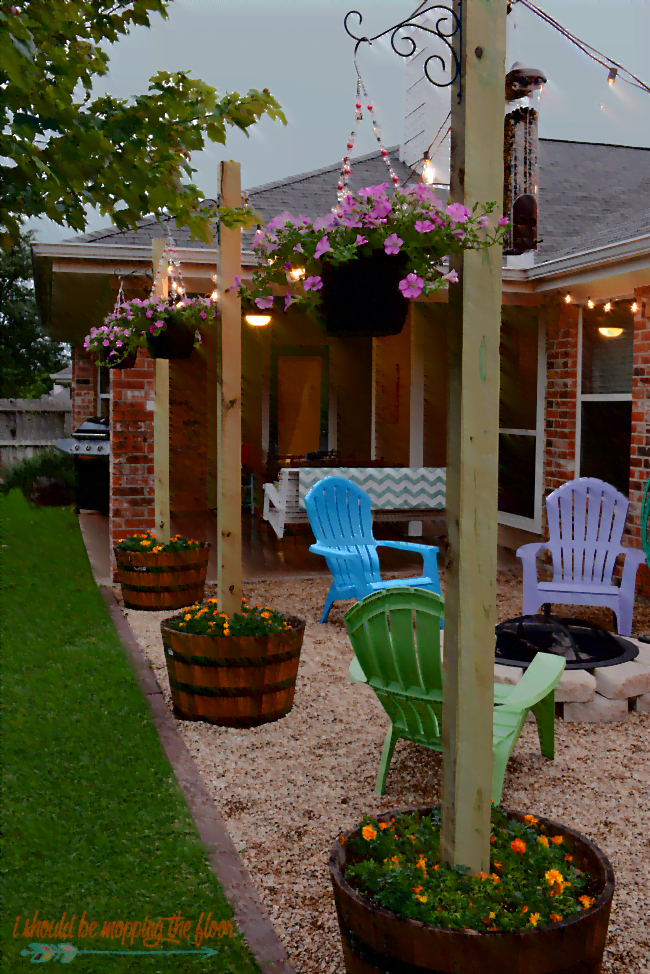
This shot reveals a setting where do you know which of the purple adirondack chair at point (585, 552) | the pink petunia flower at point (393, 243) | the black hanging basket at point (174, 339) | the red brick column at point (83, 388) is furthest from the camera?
the red brick column at point (83, 388)

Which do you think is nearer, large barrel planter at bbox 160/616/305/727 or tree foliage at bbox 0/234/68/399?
large barrel planter at bbox 160/616/305/727

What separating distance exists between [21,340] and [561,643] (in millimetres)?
24319

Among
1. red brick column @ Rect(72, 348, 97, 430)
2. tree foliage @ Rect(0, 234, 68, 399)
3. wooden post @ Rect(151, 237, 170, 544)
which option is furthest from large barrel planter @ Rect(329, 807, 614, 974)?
tree foliage @ Rect(0, 234, 68, 399)

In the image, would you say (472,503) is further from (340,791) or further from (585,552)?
(585,552)

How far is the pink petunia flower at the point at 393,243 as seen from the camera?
188cm

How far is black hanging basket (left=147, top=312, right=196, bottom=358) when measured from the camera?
4.97 metres

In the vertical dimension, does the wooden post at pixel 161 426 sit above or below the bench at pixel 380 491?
above

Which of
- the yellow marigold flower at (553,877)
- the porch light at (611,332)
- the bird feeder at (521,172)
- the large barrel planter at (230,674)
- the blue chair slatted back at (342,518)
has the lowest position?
the large barrel planter at (230,674)

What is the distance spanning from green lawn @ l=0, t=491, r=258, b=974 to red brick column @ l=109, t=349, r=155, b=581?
1662 mm

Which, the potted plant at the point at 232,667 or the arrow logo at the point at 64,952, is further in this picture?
the potted plant at the point at 232,667

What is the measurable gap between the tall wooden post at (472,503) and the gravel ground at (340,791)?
0.65 metres

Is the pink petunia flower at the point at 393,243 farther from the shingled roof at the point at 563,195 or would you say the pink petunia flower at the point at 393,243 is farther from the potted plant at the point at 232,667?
the shingled roof at the point at 563,195

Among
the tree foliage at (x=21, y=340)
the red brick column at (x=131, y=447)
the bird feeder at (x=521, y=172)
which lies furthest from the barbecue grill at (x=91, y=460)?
the tree foliage at (x=21, y=340)

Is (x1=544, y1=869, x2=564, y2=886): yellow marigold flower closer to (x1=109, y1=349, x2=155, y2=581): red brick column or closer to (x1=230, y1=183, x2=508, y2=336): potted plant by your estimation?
(x1=230, y1=183, x2=508, y2=336): potted plant
